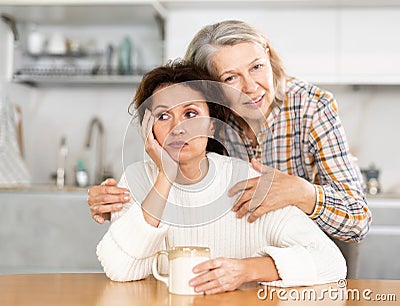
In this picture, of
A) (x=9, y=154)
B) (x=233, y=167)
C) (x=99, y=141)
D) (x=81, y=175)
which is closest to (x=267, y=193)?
(x=233, y=167)

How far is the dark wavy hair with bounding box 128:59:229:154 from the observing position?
Answer: 137 cm

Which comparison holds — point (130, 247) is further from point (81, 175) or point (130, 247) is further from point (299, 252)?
point (81, 175)

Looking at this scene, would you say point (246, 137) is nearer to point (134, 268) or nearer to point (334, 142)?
point (334, 142)

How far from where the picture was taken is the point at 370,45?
122 inches

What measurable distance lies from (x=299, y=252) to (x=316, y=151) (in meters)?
0.56

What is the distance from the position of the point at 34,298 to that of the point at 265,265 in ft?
1.35

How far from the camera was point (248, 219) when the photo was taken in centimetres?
134

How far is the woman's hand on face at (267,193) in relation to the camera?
131 centimetres

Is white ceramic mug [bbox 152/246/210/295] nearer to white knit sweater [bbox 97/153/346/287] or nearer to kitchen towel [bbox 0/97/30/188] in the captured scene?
white knit sweater [bbox 97/153/346/287]

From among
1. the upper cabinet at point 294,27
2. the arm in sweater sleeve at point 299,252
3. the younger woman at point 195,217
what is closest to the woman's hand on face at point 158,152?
the younger woman at point 195,217

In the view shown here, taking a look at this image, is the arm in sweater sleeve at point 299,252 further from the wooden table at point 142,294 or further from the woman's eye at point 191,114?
the woman's eye at point 191,114

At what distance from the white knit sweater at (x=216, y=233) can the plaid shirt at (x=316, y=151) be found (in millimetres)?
201

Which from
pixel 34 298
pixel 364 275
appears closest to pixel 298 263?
pixel 34 298

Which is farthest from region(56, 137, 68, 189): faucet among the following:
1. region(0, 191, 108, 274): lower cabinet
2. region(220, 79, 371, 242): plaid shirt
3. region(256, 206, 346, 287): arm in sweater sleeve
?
region(256, 206, 346, 287): arm in sweater sleeve
